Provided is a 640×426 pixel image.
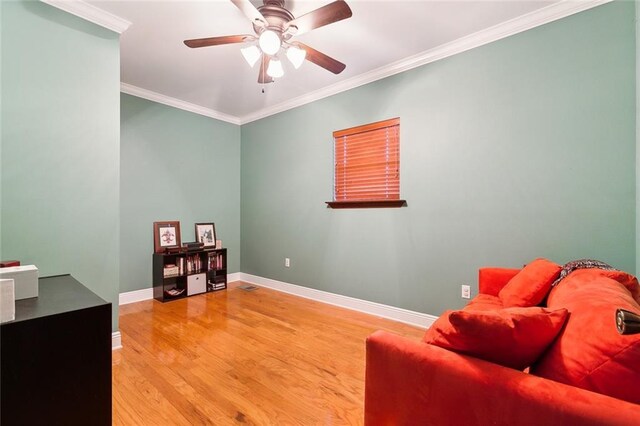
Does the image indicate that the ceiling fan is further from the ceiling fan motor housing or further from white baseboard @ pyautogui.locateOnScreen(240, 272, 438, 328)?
white baseboard @ pyautogui.locateOnScreen(240, 272, 438, 328)

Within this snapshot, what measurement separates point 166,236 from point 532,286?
4.00 m

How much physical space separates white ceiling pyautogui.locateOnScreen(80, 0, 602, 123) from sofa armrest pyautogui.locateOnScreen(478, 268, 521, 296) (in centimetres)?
195

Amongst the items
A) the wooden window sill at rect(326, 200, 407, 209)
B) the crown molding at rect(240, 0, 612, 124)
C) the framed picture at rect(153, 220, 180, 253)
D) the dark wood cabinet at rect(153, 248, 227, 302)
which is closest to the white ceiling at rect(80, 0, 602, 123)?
the crown molding at rect(240, 0, 612, 124)

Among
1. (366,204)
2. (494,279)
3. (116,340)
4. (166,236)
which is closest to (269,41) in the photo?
(366,204)

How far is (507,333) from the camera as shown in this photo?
958 mm

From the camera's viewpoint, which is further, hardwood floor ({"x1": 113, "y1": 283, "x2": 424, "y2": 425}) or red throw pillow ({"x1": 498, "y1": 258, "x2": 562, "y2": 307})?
red throw pillow ({"x1": 498, "y1": 258, "x2": 562, "y2": 307})

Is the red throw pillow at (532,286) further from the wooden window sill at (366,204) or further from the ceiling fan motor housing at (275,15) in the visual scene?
the ceiling fan motor housing at (275,15)

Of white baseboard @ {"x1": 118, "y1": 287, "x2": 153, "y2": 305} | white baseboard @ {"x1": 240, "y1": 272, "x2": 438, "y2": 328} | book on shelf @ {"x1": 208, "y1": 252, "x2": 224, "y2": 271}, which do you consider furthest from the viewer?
book on shelf @ {"x1": 208, "y1": 252, "x2": 224, "y2": 271}

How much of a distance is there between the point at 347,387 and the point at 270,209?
2921mm

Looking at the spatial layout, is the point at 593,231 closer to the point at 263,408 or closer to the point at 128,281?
the point at 263,408

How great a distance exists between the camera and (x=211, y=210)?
4535 mm

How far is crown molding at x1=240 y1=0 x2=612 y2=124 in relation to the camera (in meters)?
2.23

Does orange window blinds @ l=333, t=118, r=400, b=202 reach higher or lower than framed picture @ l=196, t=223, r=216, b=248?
higher

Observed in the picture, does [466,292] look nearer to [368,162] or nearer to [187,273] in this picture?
[368,162]
